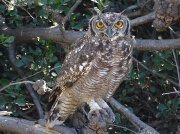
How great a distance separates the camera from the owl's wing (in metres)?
3.61

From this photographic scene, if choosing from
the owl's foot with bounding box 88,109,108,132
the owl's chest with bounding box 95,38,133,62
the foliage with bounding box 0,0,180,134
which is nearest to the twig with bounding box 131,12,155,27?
the foliage with bounding box 0,0,180,134

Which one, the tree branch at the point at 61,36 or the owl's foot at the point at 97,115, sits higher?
the tree branch at the point at 61,36

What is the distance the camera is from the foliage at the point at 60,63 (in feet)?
13.4

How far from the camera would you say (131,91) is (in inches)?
172

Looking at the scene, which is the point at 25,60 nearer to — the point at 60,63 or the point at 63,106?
the point at 60,63

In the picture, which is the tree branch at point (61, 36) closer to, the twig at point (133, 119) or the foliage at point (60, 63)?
the foliage at point (60, 63)

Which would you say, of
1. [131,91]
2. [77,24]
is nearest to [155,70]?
[131,91]

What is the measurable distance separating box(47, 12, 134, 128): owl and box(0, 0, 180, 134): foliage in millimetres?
223

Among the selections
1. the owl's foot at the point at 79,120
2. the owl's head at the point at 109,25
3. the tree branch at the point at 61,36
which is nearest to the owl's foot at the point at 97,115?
the owl's foot at the point at 79,120

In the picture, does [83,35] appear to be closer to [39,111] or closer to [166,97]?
[39,111]

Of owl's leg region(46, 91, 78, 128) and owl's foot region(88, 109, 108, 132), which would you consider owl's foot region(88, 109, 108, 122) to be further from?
owl's leg region(46, 91, 78, 128)

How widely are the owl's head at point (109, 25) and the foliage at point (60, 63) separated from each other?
0.37m

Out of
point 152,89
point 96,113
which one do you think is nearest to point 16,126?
point 96,113

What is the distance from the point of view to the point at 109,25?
3561 mm
